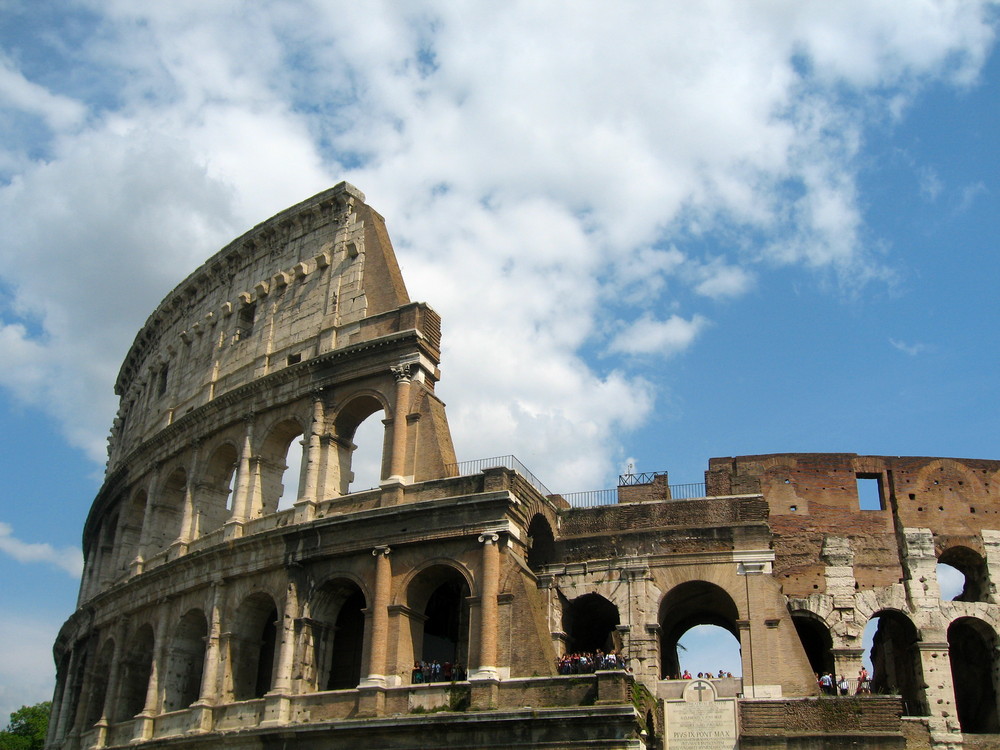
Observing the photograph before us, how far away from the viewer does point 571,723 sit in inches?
735

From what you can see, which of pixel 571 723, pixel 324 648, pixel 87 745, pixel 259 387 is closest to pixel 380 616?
pixel 324 648

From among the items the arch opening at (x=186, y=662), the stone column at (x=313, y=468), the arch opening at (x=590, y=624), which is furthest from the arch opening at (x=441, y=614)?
the arch opening at (x=186, y=662)

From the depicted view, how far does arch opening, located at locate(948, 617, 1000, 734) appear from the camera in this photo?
981 inches

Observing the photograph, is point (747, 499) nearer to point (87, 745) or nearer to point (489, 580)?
point (489, 580)

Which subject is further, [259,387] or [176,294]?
[176,294]

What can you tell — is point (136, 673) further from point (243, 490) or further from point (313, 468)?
point (313, 468)

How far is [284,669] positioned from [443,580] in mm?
3888

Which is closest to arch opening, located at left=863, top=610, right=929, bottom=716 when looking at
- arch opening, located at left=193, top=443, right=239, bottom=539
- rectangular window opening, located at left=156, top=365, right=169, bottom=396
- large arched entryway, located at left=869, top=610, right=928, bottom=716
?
large arched entryway, located at left=869, top=610, right=928, bottom=716

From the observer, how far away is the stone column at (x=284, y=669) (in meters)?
21.7

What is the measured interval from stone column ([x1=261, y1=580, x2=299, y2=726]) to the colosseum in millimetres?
48

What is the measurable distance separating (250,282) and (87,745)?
13.3 m

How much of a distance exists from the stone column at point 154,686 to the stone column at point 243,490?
3183 mm

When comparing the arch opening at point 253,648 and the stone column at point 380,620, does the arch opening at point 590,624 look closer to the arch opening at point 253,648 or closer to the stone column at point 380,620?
the stone column at point 380,620

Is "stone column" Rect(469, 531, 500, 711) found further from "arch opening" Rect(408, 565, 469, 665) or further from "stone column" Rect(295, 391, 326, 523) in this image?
"stone column" Rect(295, 391, 326, 523)
